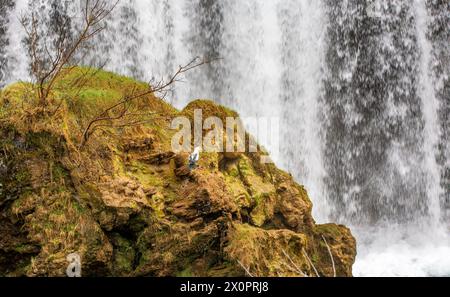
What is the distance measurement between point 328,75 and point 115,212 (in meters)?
11.1

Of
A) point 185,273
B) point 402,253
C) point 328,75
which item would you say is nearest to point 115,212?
point 185,273

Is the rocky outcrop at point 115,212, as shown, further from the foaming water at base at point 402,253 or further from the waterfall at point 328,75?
the waterfall at point 328,75

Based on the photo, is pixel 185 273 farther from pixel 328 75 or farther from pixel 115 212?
pixel 328 75

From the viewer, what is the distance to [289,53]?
16.4 meters

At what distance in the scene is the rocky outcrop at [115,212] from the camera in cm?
583

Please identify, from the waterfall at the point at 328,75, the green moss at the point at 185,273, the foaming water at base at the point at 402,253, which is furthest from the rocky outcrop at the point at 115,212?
the waterfall at the point at 328,75

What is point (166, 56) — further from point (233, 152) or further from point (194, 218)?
point (194, 218)

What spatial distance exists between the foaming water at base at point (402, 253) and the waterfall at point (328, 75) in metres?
0.16

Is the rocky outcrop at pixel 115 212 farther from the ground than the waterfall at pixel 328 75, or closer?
closer

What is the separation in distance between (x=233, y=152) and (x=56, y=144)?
2.32 metres

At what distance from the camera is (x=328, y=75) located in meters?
16.1

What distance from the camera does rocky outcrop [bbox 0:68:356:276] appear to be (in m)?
5.83
